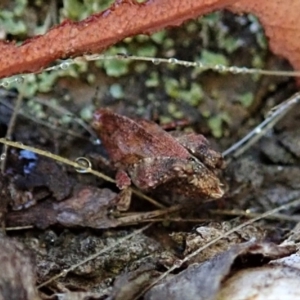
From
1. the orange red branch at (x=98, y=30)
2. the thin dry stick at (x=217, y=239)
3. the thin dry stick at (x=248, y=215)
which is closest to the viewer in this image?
the thin dry stick at (x=217, y=239)

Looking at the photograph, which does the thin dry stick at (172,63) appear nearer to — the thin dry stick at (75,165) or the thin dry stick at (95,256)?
the thin dry stick at (75,165)

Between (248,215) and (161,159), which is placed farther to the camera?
(248,215)

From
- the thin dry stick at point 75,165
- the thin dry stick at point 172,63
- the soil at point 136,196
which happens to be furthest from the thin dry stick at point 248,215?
the thin dry stick at point 172,63

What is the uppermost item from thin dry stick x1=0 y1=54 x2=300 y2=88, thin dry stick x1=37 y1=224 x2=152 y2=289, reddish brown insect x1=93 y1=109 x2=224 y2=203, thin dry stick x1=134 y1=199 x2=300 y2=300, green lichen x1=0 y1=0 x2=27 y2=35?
green lichen x1=0 y1=0 x2=27 y2=35

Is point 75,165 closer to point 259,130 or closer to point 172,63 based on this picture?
point 172,63

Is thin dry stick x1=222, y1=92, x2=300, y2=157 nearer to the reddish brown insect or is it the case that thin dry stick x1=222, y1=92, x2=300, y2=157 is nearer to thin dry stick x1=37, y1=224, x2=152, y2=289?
the reddish brown insect

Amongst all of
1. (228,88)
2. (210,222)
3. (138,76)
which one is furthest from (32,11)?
(210,222)

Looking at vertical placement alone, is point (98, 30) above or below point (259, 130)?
above

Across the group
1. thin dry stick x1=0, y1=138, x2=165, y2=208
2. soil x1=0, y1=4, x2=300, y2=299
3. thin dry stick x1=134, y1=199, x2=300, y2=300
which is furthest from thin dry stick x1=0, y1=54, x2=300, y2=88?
thin dry stick x1=134, y1=199, x2=300, y2=300

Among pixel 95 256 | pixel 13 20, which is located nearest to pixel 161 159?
pixel 95 256

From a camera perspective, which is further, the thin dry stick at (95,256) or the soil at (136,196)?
the soil at (136,196)
